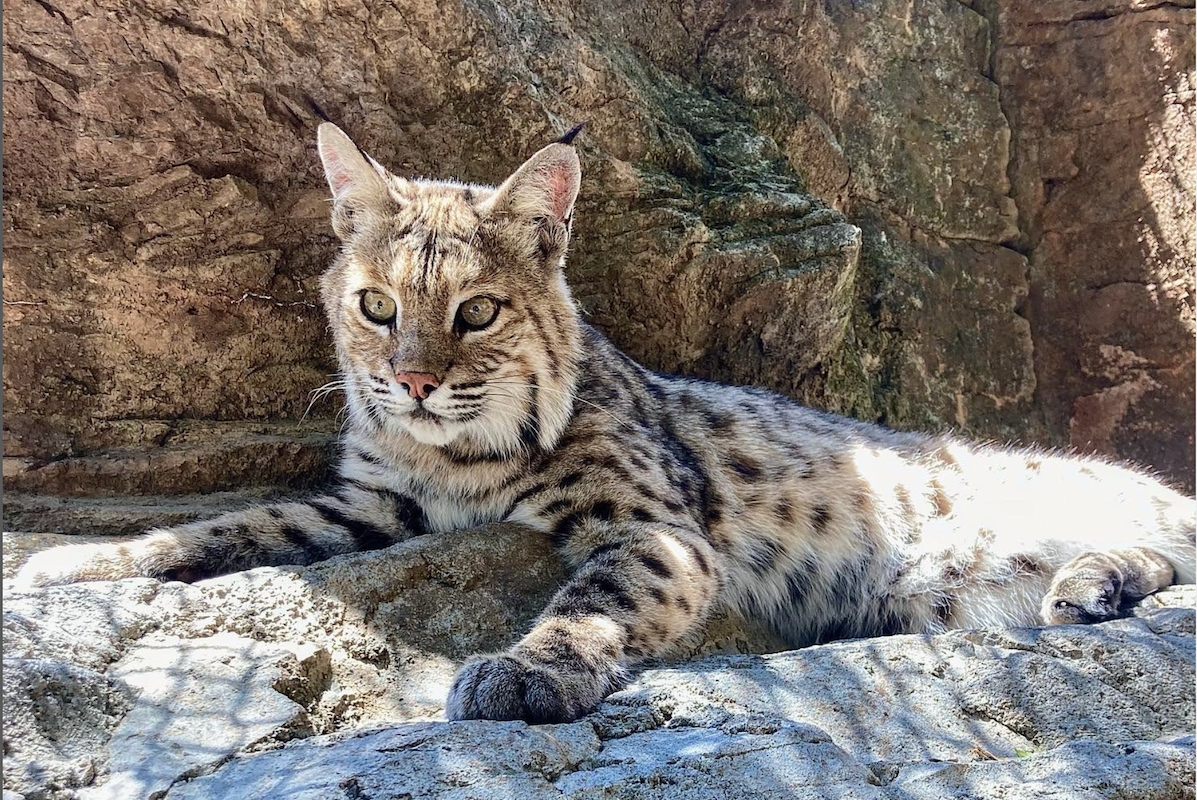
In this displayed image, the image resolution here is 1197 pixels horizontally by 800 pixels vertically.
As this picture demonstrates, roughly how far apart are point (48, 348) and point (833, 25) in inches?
197

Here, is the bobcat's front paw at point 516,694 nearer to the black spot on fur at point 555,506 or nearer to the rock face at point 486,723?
the rock face at point 486,723

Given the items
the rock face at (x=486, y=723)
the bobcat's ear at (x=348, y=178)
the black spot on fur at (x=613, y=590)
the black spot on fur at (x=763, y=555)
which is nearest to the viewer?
the rock face at (x=486, y=723)

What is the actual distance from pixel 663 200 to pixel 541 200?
1.53 metres

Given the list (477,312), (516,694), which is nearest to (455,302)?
(477,312)

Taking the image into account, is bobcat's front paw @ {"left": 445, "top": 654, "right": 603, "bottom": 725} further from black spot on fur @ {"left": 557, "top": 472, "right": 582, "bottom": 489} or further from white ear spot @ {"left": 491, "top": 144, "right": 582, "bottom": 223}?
white ear spot @ {"left": 491, "top": 144, "right": 582, "bottom": 223}

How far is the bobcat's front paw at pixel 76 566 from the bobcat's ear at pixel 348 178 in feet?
4.86

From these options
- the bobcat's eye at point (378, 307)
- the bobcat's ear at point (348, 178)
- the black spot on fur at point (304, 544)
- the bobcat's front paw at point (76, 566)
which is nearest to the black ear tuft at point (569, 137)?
the bobcat's ear at point (348, 178)

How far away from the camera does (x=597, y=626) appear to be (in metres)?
3.12

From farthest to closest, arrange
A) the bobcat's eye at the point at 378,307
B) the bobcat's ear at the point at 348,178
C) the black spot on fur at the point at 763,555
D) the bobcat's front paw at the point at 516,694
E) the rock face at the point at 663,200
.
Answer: the rock face at the point at 663,200 → the black spot on fur at the point at 763,555 → the bobcat's ear at the point at 348,178 → the bobcat's eye at the point at 378,307 → the bobcat's front paw at the point at 516,694

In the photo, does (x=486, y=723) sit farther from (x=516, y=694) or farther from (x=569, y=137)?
(x=569, y=137)

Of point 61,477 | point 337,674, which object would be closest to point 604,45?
point 61,477

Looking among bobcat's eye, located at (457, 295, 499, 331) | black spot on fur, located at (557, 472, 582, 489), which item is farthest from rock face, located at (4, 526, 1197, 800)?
bobcat's eye, located at (457, 295, 499, 331)

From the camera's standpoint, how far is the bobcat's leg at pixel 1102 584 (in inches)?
150

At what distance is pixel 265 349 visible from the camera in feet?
15.8
